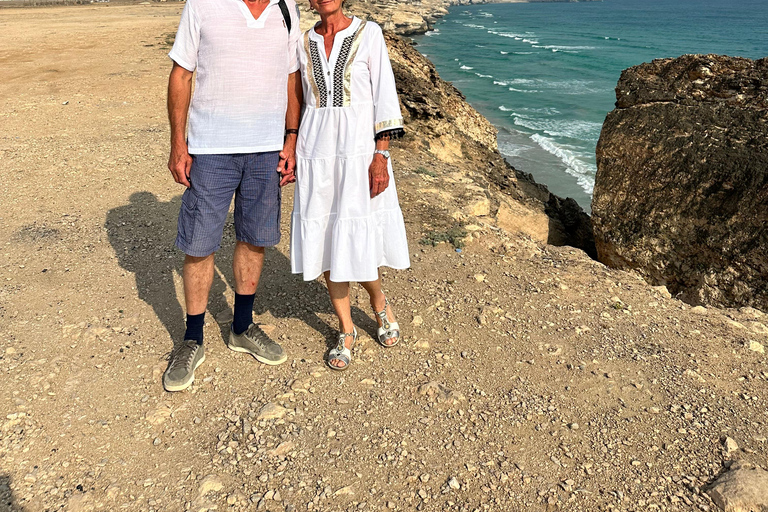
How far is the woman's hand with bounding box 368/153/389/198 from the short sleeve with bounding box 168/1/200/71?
102 cm

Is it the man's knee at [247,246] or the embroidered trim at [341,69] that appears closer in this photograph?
the embroidered trim at [341,69]

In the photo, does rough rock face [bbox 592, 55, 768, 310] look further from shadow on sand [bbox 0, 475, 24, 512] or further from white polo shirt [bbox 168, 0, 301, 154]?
shadow on sand [bbox 0, 475, 24, 512]

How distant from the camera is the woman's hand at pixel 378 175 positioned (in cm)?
291

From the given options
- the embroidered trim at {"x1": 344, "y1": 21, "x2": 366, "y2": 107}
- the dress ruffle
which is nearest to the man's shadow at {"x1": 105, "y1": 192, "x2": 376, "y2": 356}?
the dress ruffle

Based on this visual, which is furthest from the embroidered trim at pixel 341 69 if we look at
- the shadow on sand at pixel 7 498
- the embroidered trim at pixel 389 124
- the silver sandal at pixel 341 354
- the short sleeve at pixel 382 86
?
the shadow on sand at pixel 7 498

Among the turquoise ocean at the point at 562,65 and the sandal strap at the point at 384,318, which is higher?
the sandal strap at the point at 384,318

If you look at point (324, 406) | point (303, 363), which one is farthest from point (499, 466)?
point (303, 363)

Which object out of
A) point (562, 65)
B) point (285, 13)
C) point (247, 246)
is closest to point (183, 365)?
point (247, 246)

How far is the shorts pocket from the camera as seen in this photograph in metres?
2.88

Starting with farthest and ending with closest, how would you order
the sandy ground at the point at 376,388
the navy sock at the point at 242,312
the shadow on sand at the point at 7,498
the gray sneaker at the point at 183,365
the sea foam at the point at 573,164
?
the sea foam at the point at 573,164
the navy sock at the point at 242,312
the gray sneaker at the point at 183,365
the sandy ground at the point at 376,388
the shadow on sand at the point at 7,498

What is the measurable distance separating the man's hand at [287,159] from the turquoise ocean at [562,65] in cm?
972

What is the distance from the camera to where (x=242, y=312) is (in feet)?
10.8

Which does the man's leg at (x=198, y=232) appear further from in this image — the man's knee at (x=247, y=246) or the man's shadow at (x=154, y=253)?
the man's shadow at (x=154, y=253)

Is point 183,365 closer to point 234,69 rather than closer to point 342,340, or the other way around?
point 342,340
